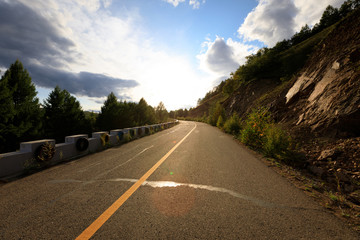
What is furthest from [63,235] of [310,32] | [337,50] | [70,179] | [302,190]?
[310,32]

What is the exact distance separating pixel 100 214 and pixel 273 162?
5.75 m

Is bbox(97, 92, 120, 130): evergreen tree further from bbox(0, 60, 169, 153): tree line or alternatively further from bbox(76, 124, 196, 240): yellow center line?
bbox(76, 124, 196, 240): yellow center line

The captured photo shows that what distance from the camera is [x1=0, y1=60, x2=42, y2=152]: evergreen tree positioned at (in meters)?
19.0

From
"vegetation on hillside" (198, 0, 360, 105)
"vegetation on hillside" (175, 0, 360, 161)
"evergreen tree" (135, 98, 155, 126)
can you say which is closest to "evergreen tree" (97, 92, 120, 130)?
"evergreen tree" (135, 98, 155, 126)

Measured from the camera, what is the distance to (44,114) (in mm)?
27234

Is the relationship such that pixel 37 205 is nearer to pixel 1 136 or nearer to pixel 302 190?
pixel 302 190

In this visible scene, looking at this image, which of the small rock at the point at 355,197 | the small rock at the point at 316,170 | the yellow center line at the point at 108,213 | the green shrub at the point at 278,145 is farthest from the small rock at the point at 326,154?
the yellow center line at the point at 108,213

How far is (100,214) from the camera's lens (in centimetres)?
226

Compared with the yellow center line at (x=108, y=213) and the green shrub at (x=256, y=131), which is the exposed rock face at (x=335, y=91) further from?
the yellow center line at (x=108, y=213)

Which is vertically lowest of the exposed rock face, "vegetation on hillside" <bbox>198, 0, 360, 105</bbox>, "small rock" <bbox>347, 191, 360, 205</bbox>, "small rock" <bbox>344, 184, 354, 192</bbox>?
"small rock" <bbox>344, 184, 354, 192</bbox>

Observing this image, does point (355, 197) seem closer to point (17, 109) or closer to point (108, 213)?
point (108, 213)

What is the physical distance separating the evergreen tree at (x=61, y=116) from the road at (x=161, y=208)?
100ft

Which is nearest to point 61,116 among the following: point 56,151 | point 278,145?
point 56,151

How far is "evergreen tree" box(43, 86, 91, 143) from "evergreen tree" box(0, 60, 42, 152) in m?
3.28
